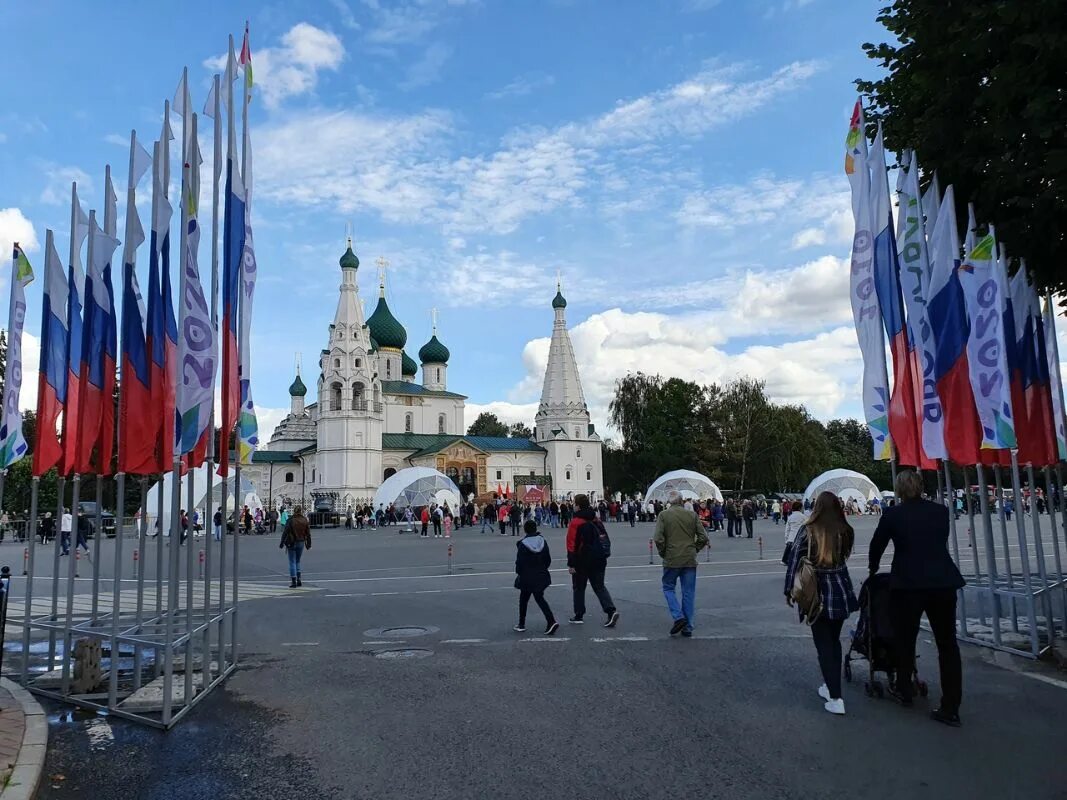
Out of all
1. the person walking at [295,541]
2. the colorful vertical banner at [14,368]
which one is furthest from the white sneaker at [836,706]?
the person walking at [295,541]

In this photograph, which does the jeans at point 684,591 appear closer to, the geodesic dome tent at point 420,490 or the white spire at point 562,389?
the geodesic dome tent at point 420,490

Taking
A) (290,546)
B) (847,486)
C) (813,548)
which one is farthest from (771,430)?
(813,548)

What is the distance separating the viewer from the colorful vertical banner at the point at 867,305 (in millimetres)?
9836

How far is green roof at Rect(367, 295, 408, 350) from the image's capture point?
9069 cm

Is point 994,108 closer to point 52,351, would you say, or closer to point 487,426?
point 52,351

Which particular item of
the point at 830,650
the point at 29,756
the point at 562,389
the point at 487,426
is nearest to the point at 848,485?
the point at 562,389

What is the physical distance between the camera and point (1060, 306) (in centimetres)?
1249

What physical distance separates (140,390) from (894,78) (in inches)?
423

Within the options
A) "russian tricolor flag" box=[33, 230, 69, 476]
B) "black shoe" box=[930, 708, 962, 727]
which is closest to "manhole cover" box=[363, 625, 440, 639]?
"russian tricolor flag" box=[33, 230, 69, 476]

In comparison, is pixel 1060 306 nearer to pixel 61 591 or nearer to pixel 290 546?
pixel 290 546

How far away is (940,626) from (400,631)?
7048 mm

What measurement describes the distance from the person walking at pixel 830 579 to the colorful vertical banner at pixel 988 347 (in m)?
3.13

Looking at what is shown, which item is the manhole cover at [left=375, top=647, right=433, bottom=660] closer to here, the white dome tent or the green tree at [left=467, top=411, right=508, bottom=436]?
the white dome tent

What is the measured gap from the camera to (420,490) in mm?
56594
